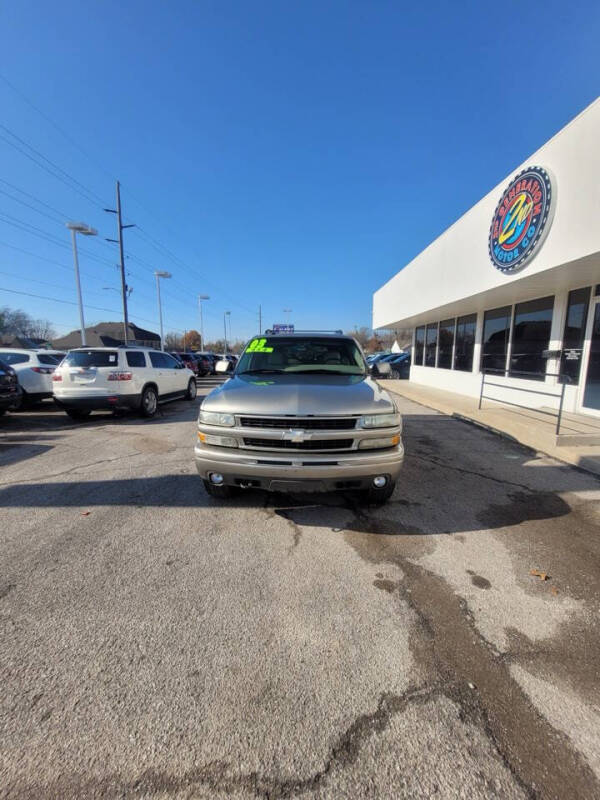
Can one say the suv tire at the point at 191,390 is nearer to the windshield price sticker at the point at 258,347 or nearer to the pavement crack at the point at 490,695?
the windshield price sticker at the point at 258,347

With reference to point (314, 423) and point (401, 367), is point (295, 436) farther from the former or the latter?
point (401, 367)

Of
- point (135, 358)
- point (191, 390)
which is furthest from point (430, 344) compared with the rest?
point (135, 358)

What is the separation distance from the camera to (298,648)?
6.65ft

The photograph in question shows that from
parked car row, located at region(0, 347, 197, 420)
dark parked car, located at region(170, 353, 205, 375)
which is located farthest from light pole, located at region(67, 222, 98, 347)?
parked car row, located at region(0, 347, 197, 420)

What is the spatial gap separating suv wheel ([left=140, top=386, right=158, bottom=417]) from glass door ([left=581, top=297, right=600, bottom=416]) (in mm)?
10263

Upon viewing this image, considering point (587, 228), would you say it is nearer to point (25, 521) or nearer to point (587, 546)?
point (587, 546)

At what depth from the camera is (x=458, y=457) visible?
576 centimetres

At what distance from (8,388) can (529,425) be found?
10968 millimetres

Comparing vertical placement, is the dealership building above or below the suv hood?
above

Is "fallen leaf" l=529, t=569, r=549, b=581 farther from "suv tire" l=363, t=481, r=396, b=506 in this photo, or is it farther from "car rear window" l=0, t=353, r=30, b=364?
"car rear window" l=0, t=353, r=30, b=364

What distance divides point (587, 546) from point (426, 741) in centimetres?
259

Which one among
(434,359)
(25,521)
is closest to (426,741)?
(25,521)

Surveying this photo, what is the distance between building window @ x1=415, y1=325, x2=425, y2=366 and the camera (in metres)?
18.4

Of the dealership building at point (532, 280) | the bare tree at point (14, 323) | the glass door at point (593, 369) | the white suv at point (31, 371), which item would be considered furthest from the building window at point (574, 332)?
the bare tree at point (14, 323)
